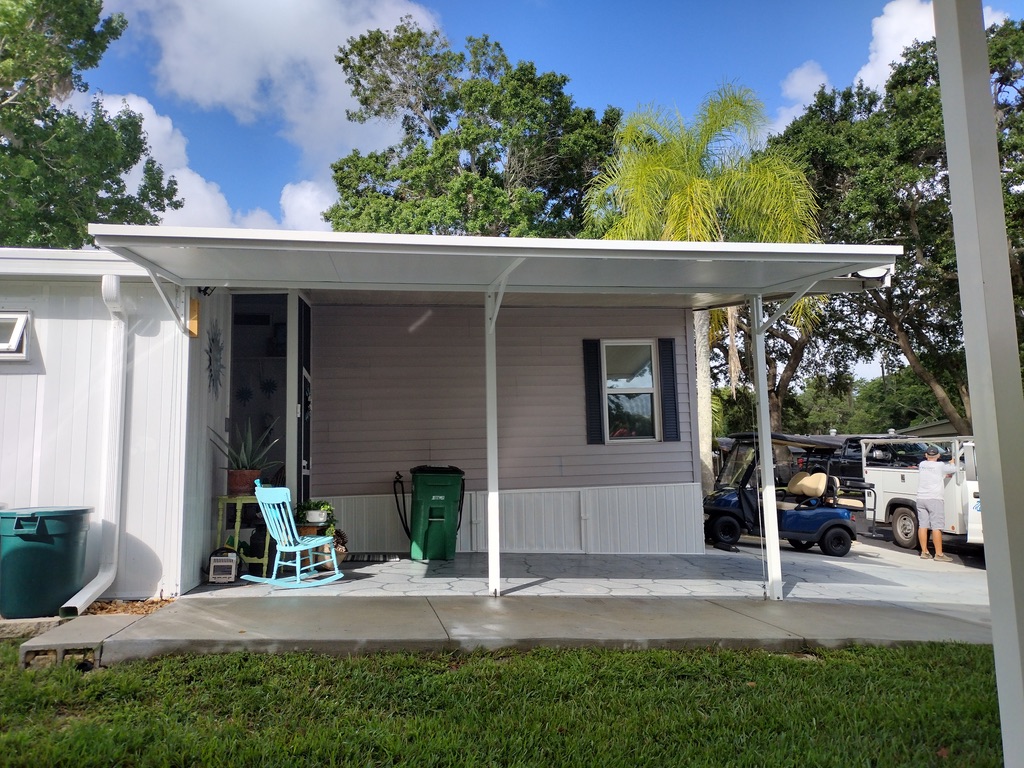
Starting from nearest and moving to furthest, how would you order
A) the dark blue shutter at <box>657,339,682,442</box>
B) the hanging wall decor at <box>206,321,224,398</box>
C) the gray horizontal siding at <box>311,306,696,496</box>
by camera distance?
1. the hanging wall decor at <box>206,321,224,398</box>
2. the gray horizontal siding at <box>311,306,696,496</box>
3. the dark blue shutter at <box>657,339,682,442</box>

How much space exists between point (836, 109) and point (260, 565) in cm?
1771

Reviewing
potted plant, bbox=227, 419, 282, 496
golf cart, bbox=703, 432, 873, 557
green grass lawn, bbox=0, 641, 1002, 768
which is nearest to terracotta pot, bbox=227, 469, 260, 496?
potted plant, bbox=227, 419, 282, 496

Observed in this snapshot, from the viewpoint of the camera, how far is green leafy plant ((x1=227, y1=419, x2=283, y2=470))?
22.6ft

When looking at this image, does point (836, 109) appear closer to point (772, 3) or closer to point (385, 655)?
point (772, 3)

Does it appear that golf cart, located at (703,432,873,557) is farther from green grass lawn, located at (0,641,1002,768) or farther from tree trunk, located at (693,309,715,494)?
green grass lawn, located at (0,641,1002,768)

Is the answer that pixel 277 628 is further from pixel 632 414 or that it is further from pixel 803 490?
pixel 803 490

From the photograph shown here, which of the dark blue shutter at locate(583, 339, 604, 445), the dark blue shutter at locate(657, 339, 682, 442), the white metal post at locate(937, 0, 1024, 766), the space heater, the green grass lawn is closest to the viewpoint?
the white metal post at locate(937, 0, 1024, 766)

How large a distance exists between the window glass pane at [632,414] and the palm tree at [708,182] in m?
3.17

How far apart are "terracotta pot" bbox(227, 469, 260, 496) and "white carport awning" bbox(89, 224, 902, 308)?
164 centimetres

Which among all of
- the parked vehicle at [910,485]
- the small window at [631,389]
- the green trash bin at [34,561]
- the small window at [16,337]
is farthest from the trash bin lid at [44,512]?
the parked vehicle at [910,485]

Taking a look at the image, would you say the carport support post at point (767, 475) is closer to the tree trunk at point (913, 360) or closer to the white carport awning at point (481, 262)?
the white carport awning at point (481, 262)

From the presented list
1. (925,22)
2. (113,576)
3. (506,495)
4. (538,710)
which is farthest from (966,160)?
(925,22)

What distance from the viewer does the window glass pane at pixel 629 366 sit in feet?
30.7

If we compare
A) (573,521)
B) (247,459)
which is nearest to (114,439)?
(247,459)
